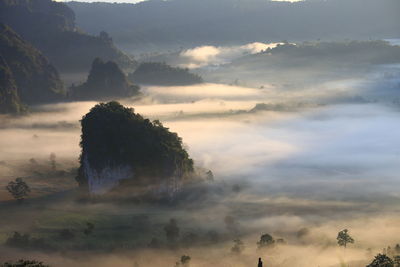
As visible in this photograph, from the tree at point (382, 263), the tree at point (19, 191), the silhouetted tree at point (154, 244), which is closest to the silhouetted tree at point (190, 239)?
the silhouetted tree at point (154, 244)

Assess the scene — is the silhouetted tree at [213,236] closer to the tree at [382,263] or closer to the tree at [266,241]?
the tree at [266,241]

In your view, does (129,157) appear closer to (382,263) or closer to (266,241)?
(266,241)

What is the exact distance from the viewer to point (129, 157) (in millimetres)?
118125

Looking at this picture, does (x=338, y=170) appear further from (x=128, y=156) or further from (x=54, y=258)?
(x=54, y=258)

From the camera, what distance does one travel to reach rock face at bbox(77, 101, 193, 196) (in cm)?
11824

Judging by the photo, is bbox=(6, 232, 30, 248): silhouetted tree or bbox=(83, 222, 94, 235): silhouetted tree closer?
bbox=(6, 232, 30, 248): silhouetted tree

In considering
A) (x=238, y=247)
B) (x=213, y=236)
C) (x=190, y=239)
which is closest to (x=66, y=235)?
(x=190, y=239)

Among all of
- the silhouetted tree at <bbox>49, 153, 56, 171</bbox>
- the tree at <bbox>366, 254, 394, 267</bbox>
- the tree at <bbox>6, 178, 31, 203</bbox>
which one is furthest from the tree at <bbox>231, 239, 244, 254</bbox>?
the silhouetted tree at <bbox>49, 153, 56, 171</bbox>

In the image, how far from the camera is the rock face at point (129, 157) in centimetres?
11824

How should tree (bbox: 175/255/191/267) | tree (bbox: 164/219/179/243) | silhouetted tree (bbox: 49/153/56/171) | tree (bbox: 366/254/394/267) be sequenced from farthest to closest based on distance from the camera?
1. silhouetted tree (bbox: 49/153/56/171)
2. tree (bbox: 164/219/179/243)
3. tree (bbox: 175/255/191/267)
4. tree (bbox: 366/254/394/267)

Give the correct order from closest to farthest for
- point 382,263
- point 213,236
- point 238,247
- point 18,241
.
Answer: point 382,263, point 18,241, point 238,247, point 213,236

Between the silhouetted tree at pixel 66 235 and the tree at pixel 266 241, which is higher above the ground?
the silhouetted tree at pixel 66 235

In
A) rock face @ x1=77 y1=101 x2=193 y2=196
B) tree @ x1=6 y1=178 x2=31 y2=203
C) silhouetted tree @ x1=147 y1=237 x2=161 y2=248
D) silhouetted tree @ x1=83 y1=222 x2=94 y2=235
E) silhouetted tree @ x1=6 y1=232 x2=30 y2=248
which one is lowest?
silhouetted tree @ x1=147 y1=237 x2=161 y2=248

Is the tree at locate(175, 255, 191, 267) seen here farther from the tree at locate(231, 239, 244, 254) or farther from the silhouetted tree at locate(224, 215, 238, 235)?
the silhouetted tree at locate(224, 215, 238, 235)
